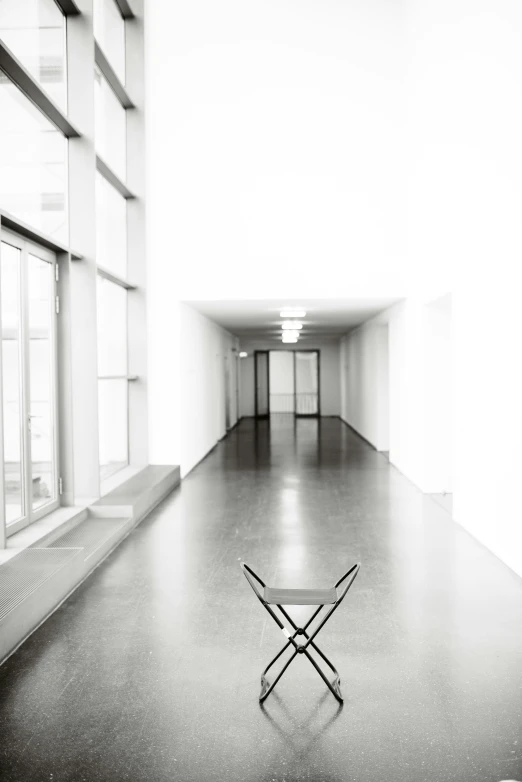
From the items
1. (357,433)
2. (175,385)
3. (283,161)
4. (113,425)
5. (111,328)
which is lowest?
(357,433)

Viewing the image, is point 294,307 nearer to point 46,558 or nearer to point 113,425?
point 113,425

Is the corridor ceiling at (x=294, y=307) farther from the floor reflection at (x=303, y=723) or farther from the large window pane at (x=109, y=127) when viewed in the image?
the floor reflection at (x=303, y=723)

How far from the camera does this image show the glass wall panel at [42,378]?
632cm

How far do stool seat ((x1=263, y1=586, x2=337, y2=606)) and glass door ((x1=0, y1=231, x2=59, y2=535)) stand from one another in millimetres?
2594

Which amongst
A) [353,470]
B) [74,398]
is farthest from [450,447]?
[74,398]

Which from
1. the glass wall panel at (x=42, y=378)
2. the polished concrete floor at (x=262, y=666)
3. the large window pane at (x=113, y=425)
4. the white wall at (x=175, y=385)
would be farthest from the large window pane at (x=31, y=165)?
the polished concrete floor at (x=262, y=666)

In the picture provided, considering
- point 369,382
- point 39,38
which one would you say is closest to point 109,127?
point 39,38

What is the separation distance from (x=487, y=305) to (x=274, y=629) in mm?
3470

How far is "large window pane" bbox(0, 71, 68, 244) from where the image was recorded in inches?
226

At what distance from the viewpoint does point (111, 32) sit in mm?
8992

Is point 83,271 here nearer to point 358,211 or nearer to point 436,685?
point 358,211

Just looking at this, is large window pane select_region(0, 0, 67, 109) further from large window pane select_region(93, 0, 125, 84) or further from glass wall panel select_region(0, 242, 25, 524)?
glass wall panel select_region(0, 242, 25, 524)

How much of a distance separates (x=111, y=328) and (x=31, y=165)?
115 inches

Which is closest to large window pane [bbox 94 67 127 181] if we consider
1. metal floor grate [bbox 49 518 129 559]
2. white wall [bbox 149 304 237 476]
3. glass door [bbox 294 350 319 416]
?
white wall [bbox 149 304 237 476]
